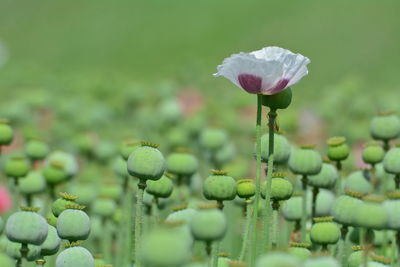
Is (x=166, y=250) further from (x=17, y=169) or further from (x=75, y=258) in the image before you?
(x=17, y=169)

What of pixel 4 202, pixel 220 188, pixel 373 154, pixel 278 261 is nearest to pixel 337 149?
pixel 373 154

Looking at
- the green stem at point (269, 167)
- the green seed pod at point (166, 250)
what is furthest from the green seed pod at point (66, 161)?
the green seed pod at point (166, 250)

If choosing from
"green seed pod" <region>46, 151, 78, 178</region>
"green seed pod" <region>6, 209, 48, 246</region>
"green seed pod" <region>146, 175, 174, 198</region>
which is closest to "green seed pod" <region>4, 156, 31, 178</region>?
"green seed pod" <region>46, 151, 78, 178</region>

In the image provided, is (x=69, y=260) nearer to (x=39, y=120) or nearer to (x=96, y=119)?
(x=96, y=119)

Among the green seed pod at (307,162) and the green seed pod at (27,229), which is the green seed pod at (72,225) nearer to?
the green seed pod at (27,229)

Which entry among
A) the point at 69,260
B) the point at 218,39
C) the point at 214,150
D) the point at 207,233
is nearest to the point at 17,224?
the point at 69,260
